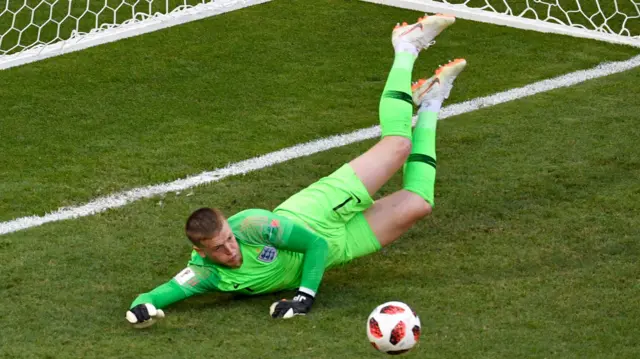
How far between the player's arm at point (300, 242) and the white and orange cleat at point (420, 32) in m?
1.71

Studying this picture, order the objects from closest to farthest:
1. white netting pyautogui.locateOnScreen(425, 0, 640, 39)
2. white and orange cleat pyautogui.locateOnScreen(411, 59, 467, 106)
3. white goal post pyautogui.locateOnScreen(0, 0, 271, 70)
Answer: white and orange cleat pyautogui.locateOnScreen(411, 59, 467, 106), white goal post pyautogui.locateOnScreen(0, 0, 271, 70), white netting pyautogui.locateOnScreen(425, 0, 640, 39)

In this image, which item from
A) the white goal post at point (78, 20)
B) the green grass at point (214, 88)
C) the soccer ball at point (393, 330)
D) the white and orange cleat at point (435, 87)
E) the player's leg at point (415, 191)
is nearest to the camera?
the soccer ball at point (393, 330)

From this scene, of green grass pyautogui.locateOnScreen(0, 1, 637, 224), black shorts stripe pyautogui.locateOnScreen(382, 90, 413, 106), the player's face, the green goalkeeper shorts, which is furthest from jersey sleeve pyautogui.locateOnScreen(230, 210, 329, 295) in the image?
green grass pyautogui.locateOnScreen(0, 1, 637, 224)

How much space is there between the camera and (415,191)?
601cm

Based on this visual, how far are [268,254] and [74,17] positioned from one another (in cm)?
489

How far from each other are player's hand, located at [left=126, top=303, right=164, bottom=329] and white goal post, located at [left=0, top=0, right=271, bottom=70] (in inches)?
159

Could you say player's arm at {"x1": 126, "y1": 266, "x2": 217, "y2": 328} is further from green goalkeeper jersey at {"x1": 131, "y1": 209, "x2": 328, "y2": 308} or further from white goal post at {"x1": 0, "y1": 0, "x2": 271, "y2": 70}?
white goal post at {"x1": 0, "y1": 0, "x2": 271, "y2": 70}

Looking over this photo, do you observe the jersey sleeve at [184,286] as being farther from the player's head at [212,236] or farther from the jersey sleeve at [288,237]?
the jersey sleeve at [288,237]

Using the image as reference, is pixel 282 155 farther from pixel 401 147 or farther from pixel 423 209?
pixel 423 209

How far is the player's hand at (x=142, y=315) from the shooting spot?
5.22 m

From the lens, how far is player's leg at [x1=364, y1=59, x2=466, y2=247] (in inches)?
233

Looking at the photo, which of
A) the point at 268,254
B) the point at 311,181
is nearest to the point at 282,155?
the point at 311,181

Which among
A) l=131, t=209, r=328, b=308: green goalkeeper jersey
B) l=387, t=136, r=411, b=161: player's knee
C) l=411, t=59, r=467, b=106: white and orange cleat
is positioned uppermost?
l=411, t=59, r=467, b=106: white and orange cleat

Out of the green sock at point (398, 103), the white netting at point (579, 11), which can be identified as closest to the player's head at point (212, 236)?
the green sock at point (398, 103)
